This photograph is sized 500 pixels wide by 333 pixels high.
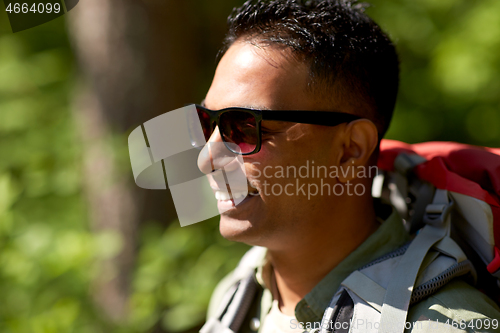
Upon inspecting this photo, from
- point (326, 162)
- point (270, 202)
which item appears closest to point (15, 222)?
point (270, 202)

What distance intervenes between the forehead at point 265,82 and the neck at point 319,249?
0.52 meters

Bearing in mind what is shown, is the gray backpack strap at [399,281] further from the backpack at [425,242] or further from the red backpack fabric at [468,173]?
the red backpack fabric at [468,173]

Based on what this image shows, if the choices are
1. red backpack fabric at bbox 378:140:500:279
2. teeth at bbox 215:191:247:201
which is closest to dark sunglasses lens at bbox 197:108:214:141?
teeth at bbox 215:191:247:201

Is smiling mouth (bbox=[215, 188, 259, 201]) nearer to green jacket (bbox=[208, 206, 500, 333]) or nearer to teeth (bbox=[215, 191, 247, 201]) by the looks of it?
teeth (bbox=[215, 191, 247, 201])

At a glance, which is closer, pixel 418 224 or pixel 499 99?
pixel 418 224

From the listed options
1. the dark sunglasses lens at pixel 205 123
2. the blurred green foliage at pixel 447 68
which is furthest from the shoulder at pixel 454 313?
the blurred green foliage at pixel 447 68

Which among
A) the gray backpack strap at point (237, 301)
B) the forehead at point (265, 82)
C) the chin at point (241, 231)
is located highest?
the forehead at point (265, 82)

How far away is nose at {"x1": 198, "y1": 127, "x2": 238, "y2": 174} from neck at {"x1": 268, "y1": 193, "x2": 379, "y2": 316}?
1.40ft

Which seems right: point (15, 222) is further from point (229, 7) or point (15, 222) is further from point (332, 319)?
point (229, 7)

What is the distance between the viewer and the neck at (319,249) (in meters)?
1.72

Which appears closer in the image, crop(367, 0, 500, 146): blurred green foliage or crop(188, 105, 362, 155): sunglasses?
crop(188, 105, 362, 155): sunglasses

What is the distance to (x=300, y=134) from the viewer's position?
1608mm

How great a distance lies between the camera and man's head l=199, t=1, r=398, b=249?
63.1 inches

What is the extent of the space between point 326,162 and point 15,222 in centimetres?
253
